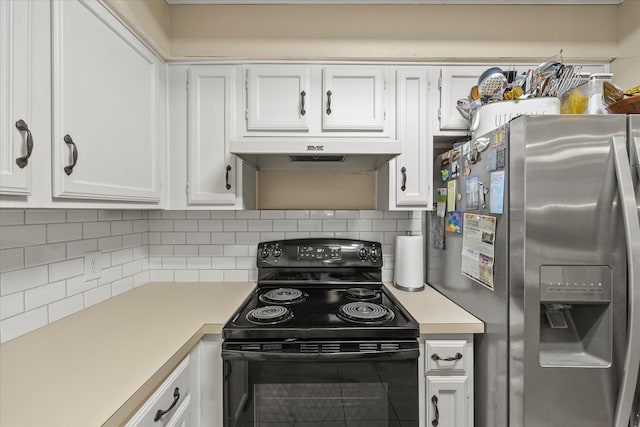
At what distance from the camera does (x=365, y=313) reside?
4.45 ft

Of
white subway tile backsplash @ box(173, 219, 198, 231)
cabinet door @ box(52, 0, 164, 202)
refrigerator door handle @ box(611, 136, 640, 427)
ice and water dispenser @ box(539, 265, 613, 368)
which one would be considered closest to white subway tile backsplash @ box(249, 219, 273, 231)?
white subway tile backsplash @ box(173, 219, 198, 231)

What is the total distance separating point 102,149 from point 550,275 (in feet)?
5.59

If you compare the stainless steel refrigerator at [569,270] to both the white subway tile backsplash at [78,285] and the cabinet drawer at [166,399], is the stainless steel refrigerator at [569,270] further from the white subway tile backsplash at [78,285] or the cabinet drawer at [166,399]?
the white subway tile backsplash at [78,285]

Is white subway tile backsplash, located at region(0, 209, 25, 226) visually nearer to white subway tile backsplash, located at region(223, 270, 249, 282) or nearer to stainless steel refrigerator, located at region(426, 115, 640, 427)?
white subway tile backsplash, located at region(223, 270, 249, 282)

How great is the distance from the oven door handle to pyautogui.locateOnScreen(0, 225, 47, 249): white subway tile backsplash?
865 mm

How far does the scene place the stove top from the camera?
1.25 metres

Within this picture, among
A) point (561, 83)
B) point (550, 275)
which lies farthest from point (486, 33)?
point (550, 275)

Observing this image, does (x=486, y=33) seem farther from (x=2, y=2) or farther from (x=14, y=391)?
(x=14, y=391)

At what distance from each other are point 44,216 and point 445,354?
1778 mm

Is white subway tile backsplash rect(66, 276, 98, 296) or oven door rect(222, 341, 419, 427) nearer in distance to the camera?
oven door rect(222, 341, 419, 427)

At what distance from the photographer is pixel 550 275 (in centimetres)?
105

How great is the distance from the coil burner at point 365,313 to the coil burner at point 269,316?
25cm

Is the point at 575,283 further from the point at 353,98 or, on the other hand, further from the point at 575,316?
the point at 353,98

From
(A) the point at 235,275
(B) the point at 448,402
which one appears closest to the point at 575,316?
(B) the point at 448,402
